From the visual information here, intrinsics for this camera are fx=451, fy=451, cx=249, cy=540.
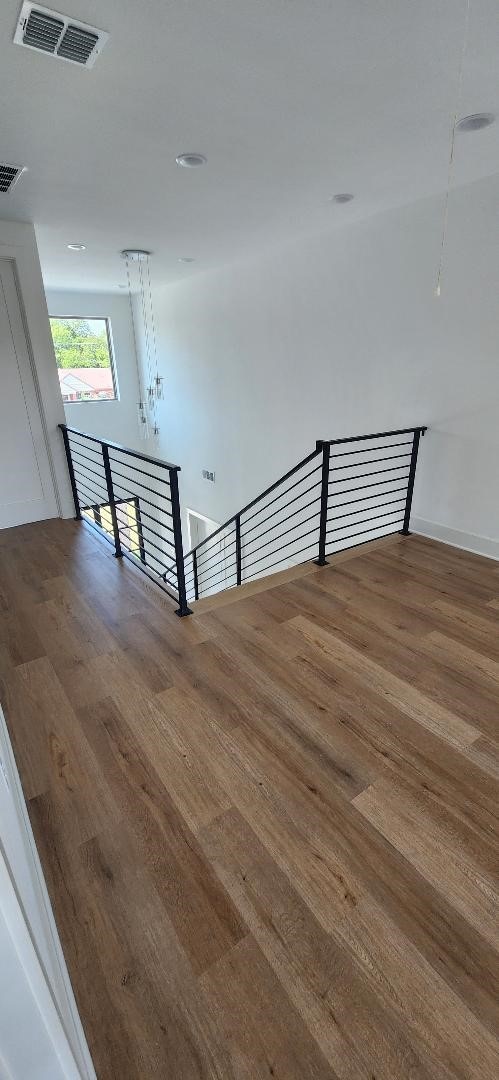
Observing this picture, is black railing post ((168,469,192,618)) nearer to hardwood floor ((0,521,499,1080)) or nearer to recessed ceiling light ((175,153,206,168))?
hardwood floor ((0,521,499,1080))

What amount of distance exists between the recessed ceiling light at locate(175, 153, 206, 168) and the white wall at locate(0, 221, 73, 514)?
190 cm

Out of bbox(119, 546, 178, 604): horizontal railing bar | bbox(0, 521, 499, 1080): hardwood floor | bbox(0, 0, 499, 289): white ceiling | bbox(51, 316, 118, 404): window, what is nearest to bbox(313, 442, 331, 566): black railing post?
bbox(0, 521, 499, 1080): hardwood floor

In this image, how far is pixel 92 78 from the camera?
1874 millimetres

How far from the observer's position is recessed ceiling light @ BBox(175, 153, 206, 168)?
2.50 metres

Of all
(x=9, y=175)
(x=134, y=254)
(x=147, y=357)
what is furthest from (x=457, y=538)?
(x=147, y=357)

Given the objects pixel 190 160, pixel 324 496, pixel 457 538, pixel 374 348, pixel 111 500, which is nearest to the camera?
pixel 190 160

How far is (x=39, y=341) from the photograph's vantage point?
4.09 metres

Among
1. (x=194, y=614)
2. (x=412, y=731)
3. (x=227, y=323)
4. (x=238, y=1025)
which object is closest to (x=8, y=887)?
(x=238, y=1025)

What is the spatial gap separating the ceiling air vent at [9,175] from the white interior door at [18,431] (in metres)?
1.01

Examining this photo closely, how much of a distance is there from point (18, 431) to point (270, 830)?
4076 mm

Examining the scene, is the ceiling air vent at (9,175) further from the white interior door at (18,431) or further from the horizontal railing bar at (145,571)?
the horizontal railing bar at (145,571)

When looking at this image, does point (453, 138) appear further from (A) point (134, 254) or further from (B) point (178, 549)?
(A) point (134, 254)

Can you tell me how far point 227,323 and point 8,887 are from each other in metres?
5.94

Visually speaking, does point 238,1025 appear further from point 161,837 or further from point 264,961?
point 161,837
